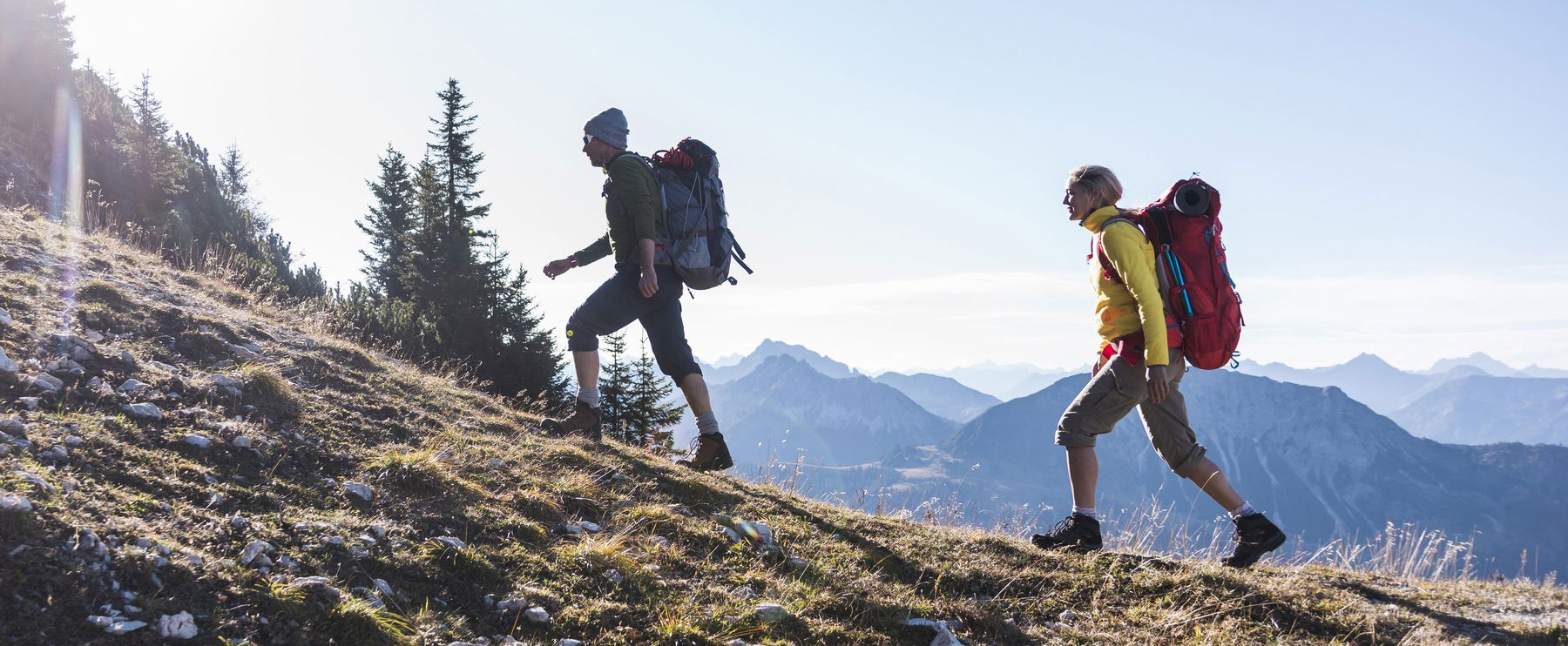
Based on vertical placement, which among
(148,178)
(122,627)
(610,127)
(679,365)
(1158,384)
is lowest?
(122,627)

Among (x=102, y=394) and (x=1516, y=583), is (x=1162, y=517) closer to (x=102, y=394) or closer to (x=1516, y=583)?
(x=1516, y=583)

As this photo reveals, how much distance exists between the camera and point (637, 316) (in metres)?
6.73

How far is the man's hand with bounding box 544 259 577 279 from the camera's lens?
6929 millimetres

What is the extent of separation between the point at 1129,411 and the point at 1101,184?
157 cm

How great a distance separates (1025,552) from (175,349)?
21.2 feet

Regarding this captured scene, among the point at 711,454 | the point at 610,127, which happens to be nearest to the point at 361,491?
the point at 711,454

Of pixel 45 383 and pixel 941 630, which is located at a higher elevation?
pixel 45 383

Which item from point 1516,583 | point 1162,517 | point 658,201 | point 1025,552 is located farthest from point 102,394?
point 1516,583

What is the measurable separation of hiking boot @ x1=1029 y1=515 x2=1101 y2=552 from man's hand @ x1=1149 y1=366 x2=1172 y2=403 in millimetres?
1036

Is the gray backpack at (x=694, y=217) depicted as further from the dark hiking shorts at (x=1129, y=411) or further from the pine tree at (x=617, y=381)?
the pine tree at (x=617, y=381)

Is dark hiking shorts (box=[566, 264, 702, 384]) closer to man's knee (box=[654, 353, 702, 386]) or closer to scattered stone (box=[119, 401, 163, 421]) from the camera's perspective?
man's knee (box=[654, 353, 702, 386])

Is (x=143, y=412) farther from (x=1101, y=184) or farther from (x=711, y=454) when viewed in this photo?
(x=1101, y=184)

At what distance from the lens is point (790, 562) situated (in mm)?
4430

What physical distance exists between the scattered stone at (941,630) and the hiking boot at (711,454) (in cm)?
342
